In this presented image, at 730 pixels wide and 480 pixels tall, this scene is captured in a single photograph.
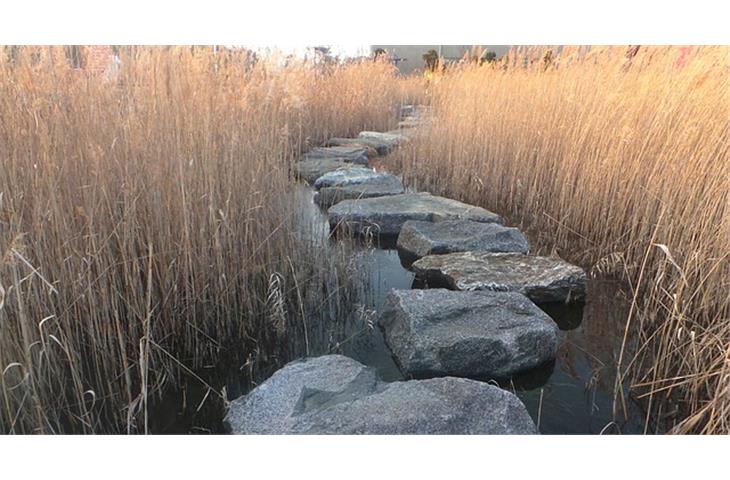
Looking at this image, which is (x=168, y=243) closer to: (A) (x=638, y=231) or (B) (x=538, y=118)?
(A) (x=638, y=231)

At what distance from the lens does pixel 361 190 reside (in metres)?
3.09

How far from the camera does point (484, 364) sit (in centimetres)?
148

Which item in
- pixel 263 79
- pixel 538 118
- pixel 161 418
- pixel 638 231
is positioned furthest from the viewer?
pixel 538 118

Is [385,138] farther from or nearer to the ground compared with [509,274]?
farther from the ground

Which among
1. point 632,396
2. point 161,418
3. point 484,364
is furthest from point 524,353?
point 161,418

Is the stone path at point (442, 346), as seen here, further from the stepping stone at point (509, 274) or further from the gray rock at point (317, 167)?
the gray rock at point (317, 167)

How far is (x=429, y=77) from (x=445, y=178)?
5.39ft

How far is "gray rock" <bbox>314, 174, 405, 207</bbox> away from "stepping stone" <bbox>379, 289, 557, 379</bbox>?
1321 mm

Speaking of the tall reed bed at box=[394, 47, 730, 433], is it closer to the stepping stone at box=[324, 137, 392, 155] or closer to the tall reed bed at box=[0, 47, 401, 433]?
the stepping stone at box=[324, 137, 392, 155]

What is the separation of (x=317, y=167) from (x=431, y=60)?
2.19m

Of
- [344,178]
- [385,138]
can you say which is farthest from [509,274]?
[385,138]

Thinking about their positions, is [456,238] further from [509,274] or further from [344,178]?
[344,178]

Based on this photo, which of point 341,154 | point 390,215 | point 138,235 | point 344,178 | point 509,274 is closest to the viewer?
point 138,235

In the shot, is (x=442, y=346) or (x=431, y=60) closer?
(x=442, y=346)
